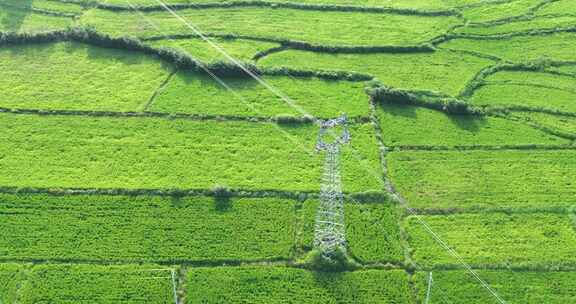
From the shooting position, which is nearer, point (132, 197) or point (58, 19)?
point (132, 197)

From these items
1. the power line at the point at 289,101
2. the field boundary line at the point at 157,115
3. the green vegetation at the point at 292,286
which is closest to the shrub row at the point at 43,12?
the power line at the point at 289,101

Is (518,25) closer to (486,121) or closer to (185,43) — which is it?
(486,121)

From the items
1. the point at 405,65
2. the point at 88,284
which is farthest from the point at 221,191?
the point at 405,65

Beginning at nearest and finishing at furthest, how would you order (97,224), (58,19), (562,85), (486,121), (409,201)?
(97,224) → (409,201) → (486,121) → (562,85) → (58,19)

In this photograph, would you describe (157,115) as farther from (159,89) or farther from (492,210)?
(492,210)

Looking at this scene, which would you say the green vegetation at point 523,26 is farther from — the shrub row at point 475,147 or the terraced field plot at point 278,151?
the shrub row at point 475,147

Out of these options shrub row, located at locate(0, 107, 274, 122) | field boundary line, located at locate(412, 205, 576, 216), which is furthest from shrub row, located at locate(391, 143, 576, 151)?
shrub row, located at locate(0, 107, 274, 122)

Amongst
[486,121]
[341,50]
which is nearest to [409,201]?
[486,121]
